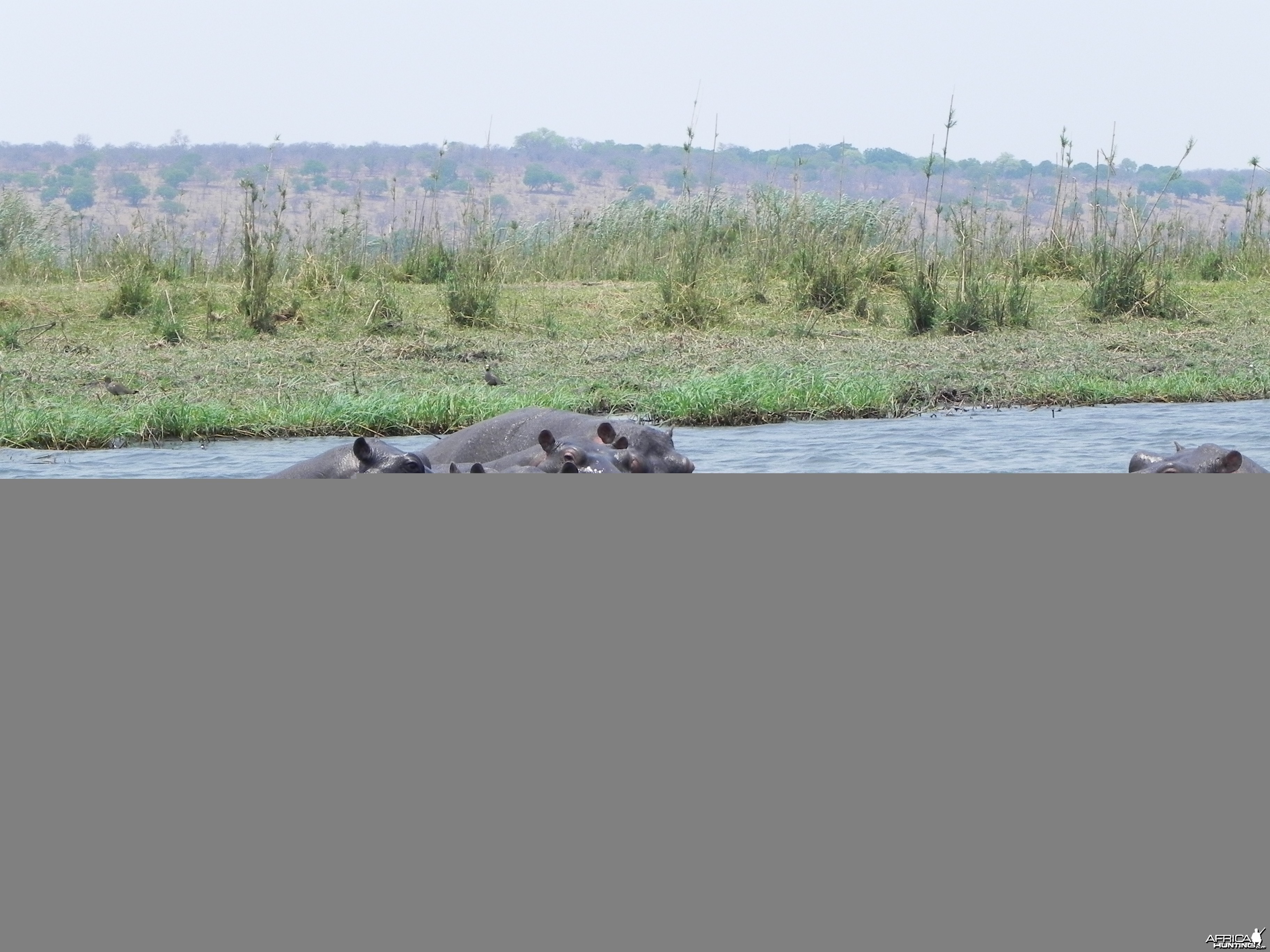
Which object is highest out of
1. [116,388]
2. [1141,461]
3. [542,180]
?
[542,180]

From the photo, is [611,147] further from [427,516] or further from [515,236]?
[427,516]

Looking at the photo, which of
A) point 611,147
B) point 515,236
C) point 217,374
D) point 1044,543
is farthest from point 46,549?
point 611,147

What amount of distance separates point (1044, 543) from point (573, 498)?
24.3 inches

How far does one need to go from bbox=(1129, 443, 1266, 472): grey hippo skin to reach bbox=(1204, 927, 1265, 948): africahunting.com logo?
2642mm

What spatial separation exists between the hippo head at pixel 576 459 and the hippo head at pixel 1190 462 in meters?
1.56

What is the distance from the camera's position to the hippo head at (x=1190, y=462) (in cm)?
435

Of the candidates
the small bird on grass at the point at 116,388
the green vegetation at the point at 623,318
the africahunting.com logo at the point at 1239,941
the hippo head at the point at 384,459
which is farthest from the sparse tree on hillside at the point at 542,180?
the africahunting.com logo at the point at 1239,941

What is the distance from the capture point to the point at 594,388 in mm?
8414

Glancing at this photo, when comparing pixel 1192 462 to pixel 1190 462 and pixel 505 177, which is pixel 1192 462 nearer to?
pixel 1190 462

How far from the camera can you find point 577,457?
438 cm

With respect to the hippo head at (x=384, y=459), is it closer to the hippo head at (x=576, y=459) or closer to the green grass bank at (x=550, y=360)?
the hippo head at (x=576, y=459)

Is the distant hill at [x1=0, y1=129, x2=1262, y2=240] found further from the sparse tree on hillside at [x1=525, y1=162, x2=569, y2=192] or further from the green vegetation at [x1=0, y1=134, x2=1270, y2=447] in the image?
the green vegetation at [x1=0, y1=134, x2=1270, y2=447]

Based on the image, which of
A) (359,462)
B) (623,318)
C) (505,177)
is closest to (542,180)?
(505,177)

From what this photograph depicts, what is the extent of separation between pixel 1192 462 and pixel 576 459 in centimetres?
184
